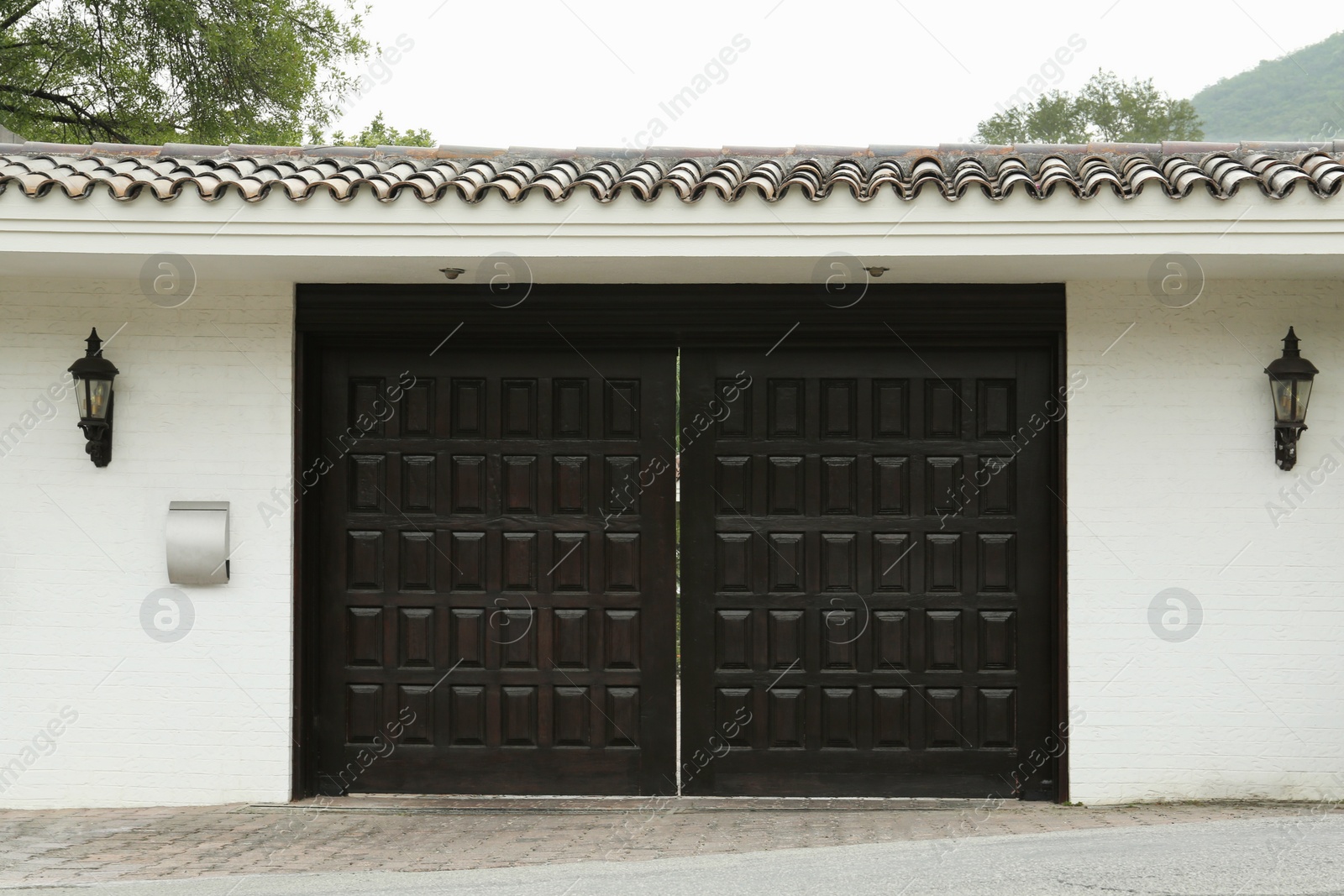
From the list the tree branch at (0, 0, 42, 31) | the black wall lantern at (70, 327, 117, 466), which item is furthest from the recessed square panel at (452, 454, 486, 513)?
the tree branch at (0, 0, 42, 31)

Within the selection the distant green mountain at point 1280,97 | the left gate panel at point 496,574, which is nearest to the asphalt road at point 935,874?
the left gate panel at point 496,574

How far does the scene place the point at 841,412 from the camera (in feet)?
19.6

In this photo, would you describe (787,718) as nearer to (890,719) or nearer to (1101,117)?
(890,719)

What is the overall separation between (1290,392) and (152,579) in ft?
19.1

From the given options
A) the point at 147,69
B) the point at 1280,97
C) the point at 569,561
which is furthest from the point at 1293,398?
the point at 1280,97

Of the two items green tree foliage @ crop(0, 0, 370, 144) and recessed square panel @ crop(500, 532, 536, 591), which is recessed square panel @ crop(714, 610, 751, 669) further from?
green tree foliage @ crop(0, 0, 370, 144)

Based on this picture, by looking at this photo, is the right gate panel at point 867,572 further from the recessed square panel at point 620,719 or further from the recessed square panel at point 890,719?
the recessed square panel at point 620,719

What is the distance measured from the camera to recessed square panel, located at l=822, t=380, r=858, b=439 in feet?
19.6

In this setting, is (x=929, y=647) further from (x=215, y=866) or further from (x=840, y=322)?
(x=215, y=866)

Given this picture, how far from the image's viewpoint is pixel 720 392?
6.00m

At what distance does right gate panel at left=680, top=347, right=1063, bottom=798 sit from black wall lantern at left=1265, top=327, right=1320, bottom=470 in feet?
3.53

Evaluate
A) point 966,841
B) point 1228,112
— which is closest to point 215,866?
point 966,841

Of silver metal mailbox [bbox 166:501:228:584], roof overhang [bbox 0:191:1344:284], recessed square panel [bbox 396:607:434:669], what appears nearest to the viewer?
roof overhang [bbox 0:191:1344:284]

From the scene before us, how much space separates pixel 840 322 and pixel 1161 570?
205cm
